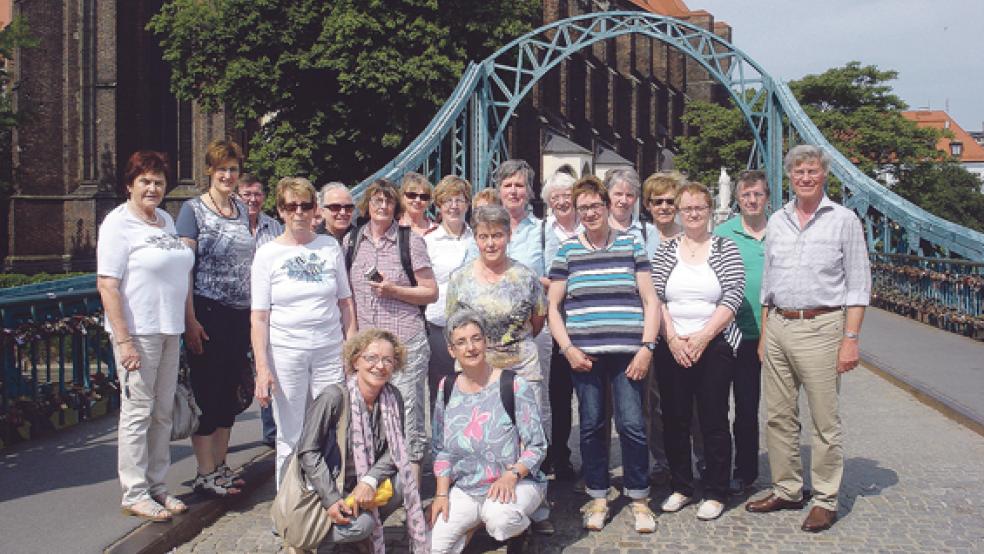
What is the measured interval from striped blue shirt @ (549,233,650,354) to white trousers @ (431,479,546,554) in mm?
952

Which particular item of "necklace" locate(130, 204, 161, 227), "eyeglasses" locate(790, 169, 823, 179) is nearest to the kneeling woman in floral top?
"necklace" locate(130, 204, 161, 227)

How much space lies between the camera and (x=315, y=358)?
464 cm

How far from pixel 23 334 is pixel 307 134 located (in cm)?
1902

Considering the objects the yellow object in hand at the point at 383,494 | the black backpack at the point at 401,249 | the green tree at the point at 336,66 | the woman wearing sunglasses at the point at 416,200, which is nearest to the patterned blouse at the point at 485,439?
the yellow object in hand at the point at 383,494

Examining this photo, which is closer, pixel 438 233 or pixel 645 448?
pixel 645 448

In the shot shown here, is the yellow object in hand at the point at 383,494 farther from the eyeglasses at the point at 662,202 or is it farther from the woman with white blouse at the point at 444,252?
the eyeglasses at the point at 662,202

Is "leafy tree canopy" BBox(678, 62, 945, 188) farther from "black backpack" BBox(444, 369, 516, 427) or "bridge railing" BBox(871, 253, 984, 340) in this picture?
"black backpack" BBox(444, 369, 516, 427)

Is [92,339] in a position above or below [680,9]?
below

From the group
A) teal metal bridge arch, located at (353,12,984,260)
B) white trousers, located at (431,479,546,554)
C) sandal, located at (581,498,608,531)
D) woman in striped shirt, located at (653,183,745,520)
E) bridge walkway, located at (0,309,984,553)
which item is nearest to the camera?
white trousers, located at (431,479,546,554)

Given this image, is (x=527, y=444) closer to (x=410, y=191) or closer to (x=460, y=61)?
(x=410, y=191)

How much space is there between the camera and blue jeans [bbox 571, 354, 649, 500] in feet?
15.9

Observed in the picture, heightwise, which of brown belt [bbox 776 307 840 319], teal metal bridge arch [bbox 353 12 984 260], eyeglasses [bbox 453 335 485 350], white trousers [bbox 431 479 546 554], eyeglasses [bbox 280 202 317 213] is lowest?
white trousers [bbox 431 479 546 554]

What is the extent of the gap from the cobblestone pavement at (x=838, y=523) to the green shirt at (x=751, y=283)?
996mm

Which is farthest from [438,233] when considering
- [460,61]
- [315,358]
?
[460,61]
